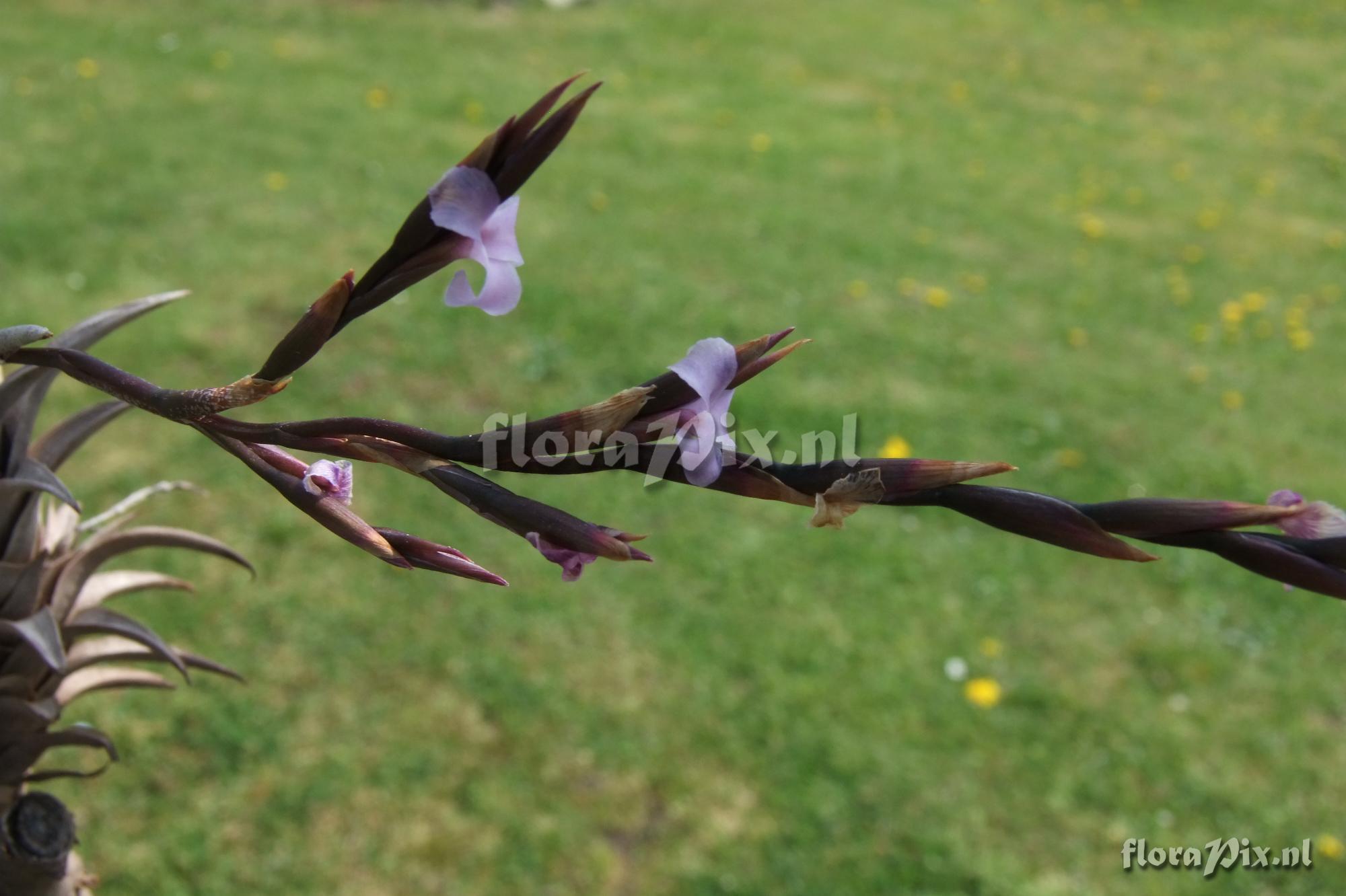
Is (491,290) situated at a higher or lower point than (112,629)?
higher

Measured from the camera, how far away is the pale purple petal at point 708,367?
2.16 feet

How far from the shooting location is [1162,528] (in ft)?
2.20

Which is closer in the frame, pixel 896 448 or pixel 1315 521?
pixel 1315 521

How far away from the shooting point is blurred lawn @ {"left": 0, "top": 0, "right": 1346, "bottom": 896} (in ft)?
10.9

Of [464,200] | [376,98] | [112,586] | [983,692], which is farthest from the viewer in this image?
[376,98]

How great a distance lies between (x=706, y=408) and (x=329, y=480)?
25 cm

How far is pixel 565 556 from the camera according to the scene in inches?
27.7

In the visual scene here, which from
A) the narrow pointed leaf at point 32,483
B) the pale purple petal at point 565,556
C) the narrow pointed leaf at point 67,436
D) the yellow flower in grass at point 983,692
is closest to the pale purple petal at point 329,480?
the pale purple petal at point 565,556

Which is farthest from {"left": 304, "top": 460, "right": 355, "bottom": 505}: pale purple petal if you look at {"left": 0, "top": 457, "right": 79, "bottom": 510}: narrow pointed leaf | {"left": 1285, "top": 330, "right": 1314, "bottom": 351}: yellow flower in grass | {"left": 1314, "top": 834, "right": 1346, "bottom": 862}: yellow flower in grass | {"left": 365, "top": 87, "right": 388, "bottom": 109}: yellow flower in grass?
{"left": 365, "top": 87, "right": 388, "bottom": 109}: yellow flower in grass

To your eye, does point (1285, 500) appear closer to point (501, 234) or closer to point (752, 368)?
point (752, 368)

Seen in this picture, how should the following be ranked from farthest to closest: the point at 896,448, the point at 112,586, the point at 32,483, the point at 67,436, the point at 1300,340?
the point at 1300,340, the point at 896,448, the point at 112,586, the point at 67,436, the point at 32,483

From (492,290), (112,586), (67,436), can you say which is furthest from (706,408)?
(112,586)

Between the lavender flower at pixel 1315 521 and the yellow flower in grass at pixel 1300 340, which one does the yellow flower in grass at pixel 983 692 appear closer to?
the lavender flower at pixel 1315 521

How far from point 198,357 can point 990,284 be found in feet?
13.5
